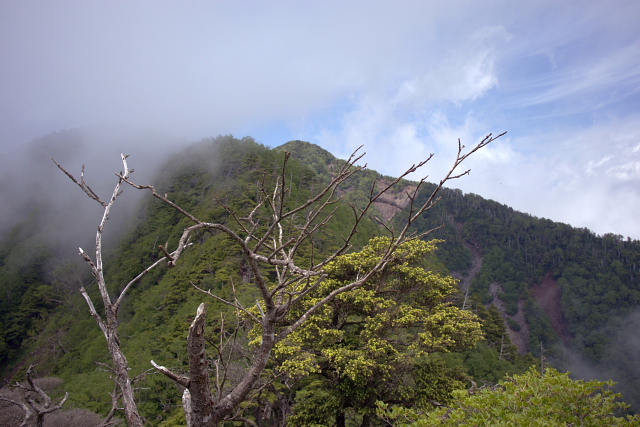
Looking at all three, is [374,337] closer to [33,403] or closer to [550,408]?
[550,408]

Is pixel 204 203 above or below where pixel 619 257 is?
below

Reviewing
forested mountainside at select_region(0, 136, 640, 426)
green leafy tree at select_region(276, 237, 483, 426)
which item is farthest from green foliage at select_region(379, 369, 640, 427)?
green leafy tree at select_region(276, 237, 483, 426)

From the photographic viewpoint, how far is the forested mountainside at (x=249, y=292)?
42.8 feet

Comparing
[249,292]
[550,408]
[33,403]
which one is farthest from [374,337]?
[249,292]

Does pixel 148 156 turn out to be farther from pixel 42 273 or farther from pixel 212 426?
pixel 212 426

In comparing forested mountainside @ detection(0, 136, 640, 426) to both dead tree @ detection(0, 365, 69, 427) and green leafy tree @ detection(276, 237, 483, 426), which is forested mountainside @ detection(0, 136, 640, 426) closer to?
green leafy tree @ detection(276, 237, 483, 426)

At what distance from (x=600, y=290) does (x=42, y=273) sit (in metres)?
93.3

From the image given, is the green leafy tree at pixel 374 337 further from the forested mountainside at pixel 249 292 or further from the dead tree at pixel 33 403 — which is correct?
the dead tree at pixel 33 403

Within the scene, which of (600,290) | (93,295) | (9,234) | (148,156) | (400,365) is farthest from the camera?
(600,290)

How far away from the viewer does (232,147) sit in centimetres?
4775

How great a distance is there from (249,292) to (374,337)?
9.79 meters

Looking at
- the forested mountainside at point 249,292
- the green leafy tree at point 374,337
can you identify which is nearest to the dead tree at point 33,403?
the forested mountainside at point 249,292

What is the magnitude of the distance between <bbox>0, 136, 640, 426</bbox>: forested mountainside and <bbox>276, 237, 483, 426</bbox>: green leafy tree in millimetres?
118

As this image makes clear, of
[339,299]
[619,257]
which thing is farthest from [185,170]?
[619,257]
